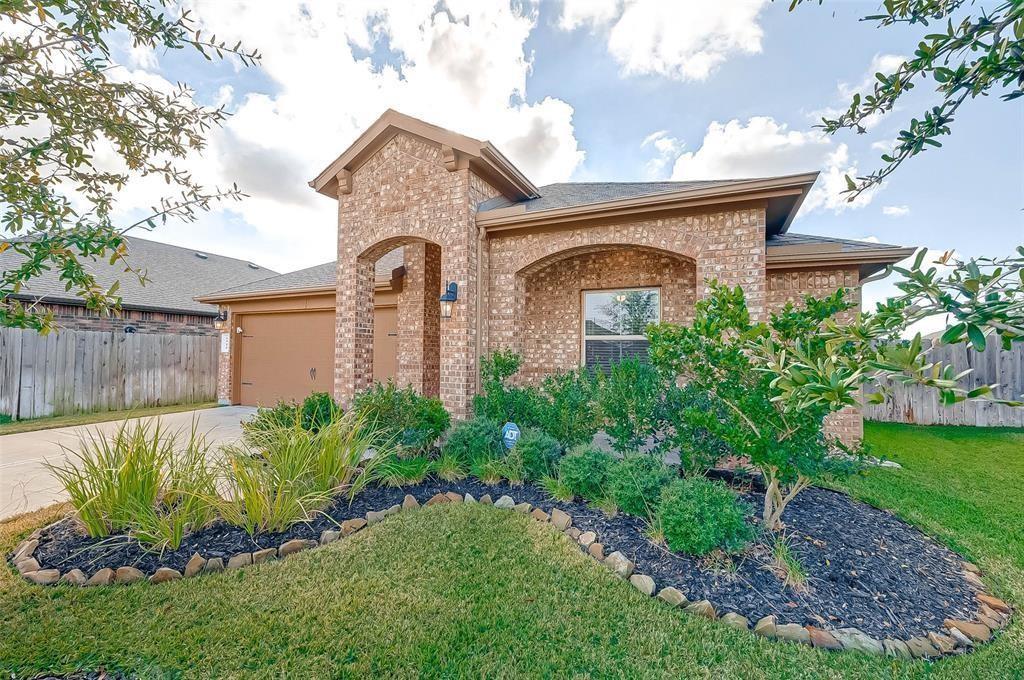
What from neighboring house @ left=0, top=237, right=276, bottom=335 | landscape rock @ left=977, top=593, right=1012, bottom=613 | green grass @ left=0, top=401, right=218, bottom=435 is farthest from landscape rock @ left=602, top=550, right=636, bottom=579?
neighboring house @ left=0, top=237, right=276, bottom=335

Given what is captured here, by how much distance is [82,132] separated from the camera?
263 centimetres

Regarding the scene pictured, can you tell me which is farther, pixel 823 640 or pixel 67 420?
pixel 67 420

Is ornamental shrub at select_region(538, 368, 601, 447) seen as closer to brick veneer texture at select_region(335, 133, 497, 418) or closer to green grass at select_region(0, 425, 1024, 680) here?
green grass at select_region(0, 425, 1024, 680)

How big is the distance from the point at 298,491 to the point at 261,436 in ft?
3.18

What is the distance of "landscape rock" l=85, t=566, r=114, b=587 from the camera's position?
2865 mm

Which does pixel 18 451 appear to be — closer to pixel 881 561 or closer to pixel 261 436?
pixel 261 436

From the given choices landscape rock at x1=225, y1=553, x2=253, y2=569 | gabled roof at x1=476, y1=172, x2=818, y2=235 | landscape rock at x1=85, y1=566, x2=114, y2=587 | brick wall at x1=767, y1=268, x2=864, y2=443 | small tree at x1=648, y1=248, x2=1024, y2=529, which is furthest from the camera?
brick wall at x1=767, y1=268, x2=864, y2=443

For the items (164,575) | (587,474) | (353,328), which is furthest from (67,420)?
(587,474)

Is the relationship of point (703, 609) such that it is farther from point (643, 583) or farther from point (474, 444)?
point (474, 444)

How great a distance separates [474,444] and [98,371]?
36.0 ft

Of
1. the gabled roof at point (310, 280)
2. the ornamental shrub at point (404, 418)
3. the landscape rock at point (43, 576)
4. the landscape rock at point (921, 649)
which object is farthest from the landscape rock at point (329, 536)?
the gabled roof at point (310, 280)

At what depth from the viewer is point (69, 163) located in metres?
2.58

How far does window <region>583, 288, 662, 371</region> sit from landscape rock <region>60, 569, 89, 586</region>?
627 cm

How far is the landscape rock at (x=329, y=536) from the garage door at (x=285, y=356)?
263 inches
